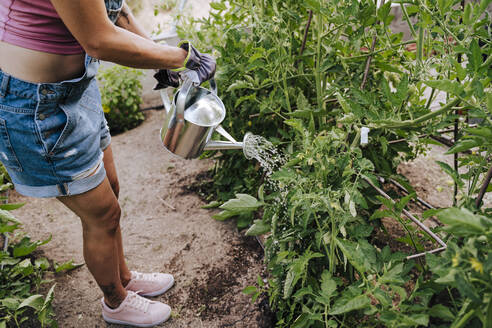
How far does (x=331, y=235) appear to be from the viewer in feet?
3.72

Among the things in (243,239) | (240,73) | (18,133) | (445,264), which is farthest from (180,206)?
(445,264)

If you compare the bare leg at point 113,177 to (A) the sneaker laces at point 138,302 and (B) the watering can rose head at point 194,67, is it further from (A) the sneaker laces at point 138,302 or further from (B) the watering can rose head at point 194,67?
(B) the watering can rose head at point 194,67

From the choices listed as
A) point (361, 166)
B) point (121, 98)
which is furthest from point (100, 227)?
point (121, 98)

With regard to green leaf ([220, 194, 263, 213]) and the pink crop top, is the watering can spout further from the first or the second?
the pink crop top

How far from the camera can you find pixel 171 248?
1965 mm

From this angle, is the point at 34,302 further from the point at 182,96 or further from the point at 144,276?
the point at 182,96

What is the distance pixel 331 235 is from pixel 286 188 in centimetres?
24

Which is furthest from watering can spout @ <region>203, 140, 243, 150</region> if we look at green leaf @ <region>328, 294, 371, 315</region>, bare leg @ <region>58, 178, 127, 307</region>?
green leaf @ <region>328, 294, 371, 315</region>

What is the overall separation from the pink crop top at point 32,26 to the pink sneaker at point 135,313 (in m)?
0.99

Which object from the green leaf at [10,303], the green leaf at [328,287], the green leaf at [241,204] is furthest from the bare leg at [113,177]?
the green leaf at [328,287]

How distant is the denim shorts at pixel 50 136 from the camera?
107 centimetres

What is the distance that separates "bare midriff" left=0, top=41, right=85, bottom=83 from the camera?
1039 mm

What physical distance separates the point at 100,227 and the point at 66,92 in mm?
464

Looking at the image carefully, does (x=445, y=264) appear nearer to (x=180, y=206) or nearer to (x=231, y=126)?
(x=231, y=126)
